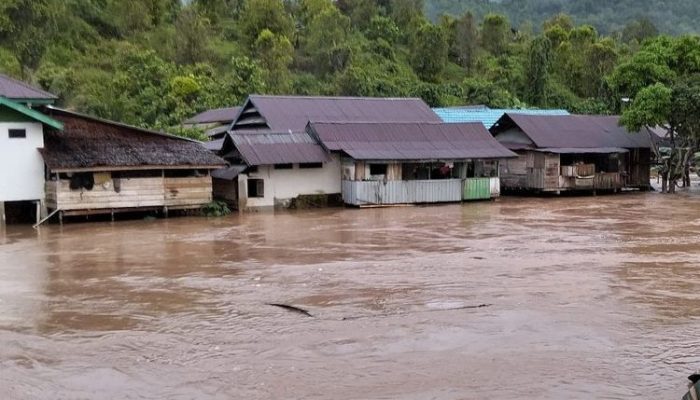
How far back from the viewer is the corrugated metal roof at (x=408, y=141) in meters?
28.4

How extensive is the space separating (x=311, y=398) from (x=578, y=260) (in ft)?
31.7

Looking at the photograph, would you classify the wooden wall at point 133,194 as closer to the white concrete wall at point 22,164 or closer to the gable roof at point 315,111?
the white concrete wall at point 22,164

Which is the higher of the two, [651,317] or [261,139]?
[261,139]

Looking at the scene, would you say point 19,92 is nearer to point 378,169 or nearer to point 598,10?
point 378,169

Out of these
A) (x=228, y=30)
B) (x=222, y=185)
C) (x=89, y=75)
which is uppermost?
(x=228, y=30)

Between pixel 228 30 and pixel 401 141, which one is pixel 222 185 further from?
pixel 228 30

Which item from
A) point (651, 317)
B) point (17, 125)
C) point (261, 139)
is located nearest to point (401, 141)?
point (261, 139)

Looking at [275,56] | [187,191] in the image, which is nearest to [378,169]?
[187,191]

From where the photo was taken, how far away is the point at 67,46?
169 feet

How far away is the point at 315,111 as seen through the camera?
3341 centimetres

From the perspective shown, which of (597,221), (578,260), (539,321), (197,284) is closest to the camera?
(539,321)

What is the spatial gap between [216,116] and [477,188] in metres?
15.7

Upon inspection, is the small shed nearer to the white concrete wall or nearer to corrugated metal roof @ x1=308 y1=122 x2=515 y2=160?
corrugated metal roof @ x1=308 y1=122 x2=515 y2=160

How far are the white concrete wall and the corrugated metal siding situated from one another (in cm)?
1100
